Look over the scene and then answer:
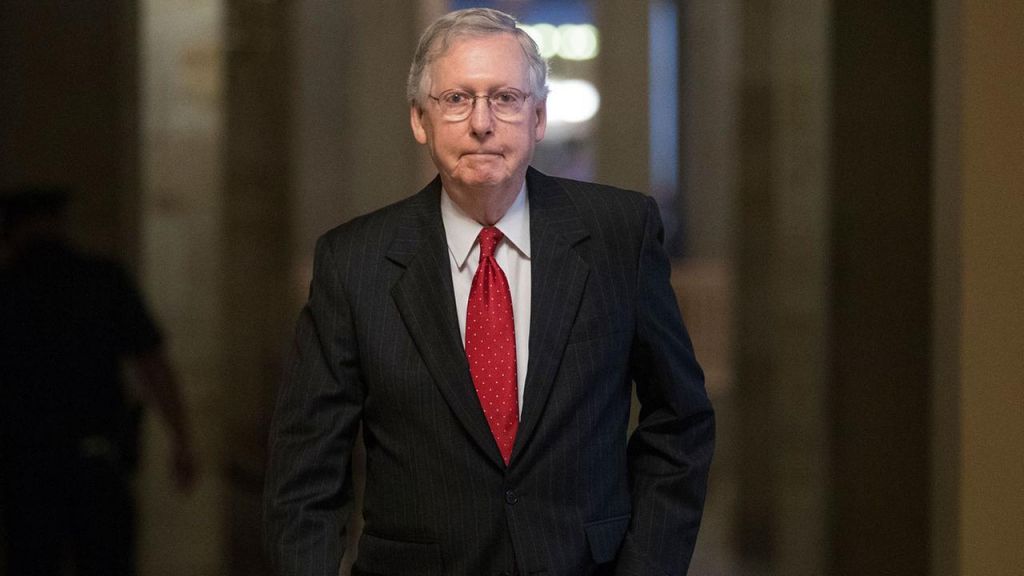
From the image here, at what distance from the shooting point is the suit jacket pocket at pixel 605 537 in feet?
7.05

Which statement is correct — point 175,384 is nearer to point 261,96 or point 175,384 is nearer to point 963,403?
point 261,96

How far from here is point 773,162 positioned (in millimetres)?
4414

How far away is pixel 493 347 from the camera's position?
7.08 ft

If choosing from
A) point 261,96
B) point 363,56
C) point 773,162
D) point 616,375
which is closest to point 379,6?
point 363,56

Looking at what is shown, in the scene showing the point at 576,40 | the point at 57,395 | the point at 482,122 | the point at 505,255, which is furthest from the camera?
the point at 576,40

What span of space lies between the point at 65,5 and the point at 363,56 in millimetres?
903

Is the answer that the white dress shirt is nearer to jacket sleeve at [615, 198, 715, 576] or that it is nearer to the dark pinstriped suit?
the dark pinstriped suit

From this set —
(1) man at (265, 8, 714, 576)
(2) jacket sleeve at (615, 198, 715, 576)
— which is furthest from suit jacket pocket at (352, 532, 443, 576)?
(2) jacket sleeve at (615, 198, 715, 576)

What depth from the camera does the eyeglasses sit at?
2.14m

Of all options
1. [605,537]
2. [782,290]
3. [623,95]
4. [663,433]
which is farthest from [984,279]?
[605,537]

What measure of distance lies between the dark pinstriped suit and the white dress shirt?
29mm

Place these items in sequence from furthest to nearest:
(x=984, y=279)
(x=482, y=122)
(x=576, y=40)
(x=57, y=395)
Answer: (x=576, y=40)
(x=57, y=395)
(x=984, y=279)
(x=482, y=122)

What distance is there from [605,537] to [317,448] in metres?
0.46

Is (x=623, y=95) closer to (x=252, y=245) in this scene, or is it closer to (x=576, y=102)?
(x=576, y=102)
